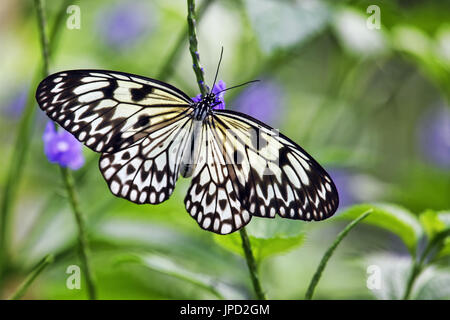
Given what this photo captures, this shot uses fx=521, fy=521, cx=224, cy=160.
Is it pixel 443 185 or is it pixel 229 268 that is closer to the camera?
pixel 229 268

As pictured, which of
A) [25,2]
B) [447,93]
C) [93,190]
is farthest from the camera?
[25,2]

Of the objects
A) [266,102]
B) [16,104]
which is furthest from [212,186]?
[16,104]

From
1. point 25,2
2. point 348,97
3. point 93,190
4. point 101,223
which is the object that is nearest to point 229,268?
point 101,223

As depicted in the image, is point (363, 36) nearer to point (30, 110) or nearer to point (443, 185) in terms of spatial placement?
point (443, 185)

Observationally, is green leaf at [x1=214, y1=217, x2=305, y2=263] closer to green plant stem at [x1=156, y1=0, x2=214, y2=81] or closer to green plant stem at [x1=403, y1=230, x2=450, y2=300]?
green plant stem at [x1=403, y1=230, x2=450, y2=300]

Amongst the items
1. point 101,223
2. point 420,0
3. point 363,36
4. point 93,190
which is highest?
point 420,0

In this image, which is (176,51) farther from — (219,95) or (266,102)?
(266,102)
